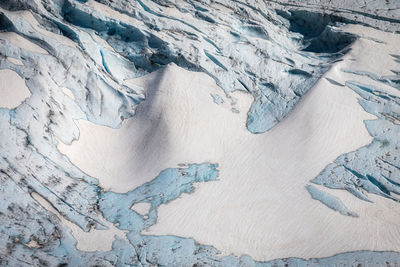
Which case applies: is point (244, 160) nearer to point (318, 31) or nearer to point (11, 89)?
point (11, 89)

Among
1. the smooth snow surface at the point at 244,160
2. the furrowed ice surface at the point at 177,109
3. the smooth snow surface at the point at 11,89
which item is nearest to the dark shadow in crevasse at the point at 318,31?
the furrowed ice surface at the point at 177,109

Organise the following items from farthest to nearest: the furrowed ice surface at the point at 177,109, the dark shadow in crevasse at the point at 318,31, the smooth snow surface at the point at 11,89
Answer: the dark shadow in crevasse at the point at 318,31
the smooth snow surface at the point at 11,89
the furrowed ice surface at the point at 177,109

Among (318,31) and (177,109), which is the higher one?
(318,31)

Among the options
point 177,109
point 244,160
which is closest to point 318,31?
point 177,109

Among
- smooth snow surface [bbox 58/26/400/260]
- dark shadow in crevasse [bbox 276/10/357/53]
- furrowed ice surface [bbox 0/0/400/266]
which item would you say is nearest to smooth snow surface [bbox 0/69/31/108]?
furrowed ice surface [bbox 0/0/400/266]

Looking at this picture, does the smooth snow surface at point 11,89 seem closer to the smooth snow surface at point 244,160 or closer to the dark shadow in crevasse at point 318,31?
the smooth snow surface at point 244,160

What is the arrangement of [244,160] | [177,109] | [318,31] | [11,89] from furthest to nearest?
1. [318,31]
2. [177,109]
3. [244,160]
4. [11,89]
